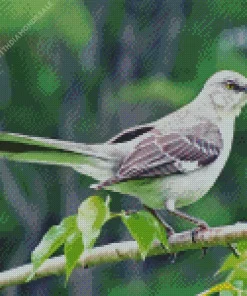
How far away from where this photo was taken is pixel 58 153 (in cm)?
52

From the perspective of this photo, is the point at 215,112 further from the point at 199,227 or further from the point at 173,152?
the point at 199,227

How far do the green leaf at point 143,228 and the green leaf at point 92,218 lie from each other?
13 mm

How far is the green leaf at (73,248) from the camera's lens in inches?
16.4

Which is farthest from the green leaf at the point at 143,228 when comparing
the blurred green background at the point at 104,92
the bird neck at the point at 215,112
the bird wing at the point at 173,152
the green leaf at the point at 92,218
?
the blurred green background at the point at 104,92

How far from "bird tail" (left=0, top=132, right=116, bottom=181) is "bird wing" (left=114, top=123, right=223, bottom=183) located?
16mm

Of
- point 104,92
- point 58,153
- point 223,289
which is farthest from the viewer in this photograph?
point 104,92

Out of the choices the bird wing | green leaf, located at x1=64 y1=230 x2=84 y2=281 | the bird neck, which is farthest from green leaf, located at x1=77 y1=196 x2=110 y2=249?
the bird neck

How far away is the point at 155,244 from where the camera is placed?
53 cm

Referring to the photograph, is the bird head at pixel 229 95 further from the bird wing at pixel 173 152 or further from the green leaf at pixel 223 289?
the green leaf at pixel 223 289

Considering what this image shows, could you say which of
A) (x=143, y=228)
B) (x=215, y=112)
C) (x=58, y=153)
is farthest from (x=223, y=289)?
(x=215, y=112)

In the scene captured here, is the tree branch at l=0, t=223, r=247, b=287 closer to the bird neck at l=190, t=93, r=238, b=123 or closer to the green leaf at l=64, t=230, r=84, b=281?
the green leaf at l=64, t=230, r=84, b=281

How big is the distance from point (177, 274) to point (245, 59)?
416 mm

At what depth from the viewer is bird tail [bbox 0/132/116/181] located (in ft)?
1.57

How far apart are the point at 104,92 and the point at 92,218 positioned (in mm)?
920
